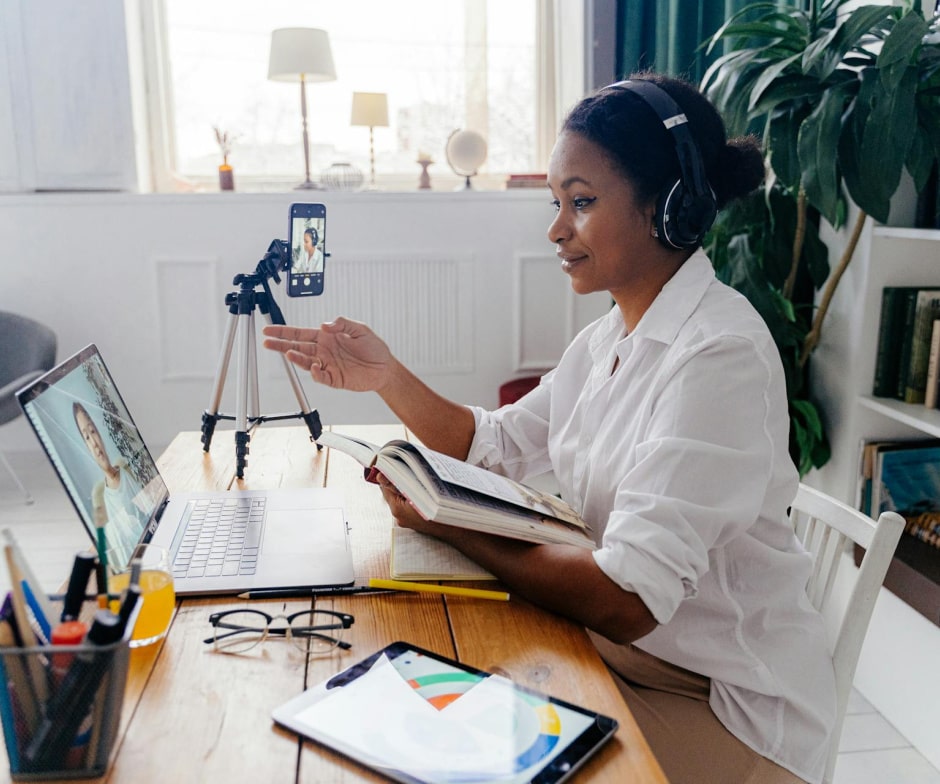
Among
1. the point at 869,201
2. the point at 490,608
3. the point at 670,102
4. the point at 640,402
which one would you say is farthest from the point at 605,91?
the point at 869,201

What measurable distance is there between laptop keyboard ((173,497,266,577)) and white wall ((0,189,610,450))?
7.41 feet

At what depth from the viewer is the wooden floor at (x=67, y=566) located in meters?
1.69

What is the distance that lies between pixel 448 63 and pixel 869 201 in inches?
95.4

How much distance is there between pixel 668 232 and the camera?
108 cm

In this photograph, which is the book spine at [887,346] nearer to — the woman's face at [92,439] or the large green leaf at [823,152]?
the large green leaf at [823,152]

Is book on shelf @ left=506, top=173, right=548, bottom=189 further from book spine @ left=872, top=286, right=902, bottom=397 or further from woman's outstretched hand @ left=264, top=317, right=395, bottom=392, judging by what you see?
woman's outstretched hand @ left=264, top=317, right=395, bottom=392

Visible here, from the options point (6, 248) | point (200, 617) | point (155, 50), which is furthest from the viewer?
point (155, 50)

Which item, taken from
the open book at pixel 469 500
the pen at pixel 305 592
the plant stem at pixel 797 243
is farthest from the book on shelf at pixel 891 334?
the pen at pixel 305 592

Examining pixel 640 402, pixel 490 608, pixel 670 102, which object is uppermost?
pixel 670 102

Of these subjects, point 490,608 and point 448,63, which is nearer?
point 490,608

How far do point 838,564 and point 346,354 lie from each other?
0.78 metres

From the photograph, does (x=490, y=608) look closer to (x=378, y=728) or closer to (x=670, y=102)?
(x=378, y=728)

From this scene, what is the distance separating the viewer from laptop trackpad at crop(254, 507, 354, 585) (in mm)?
968

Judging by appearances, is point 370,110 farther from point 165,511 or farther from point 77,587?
point 77,587
